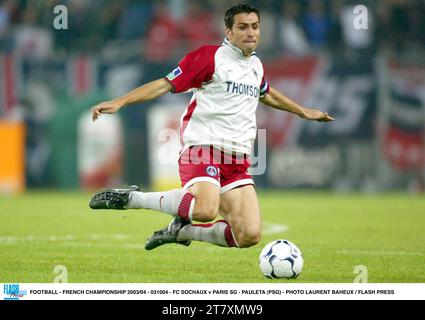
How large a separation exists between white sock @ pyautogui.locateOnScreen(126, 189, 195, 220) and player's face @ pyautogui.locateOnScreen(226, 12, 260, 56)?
132 cm

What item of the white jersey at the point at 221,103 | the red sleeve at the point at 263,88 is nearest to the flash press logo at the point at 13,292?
the white jersey at the point at 221,103

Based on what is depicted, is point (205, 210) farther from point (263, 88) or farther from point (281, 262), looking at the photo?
point (263, 88)

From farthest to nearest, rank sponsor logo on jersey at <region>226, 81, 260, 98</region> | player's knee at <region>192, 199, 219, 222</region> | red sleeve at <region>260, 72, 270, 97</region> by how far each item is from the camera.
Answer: red sleeve at <region>260, 72, 270, 97</region> → sponsor logo on jersey at <region>226, 81, 260, 98</region> → player's knee at <region>192, 199, 219, 222</region>

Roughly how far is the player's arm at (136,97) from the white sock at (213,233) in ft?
3.99

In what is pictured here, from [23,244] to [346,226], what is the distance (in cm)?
418

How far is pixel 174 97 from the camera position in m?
17.3

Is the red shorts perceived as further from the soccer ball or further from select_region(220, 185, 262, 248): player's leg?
the soccer ball

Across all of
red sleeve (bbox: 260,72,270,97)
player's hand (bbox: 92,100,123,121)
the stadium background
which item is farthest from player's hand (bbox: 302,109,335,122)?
the stadium background

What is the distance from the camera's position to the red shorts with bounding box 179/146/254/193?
8.03 meters

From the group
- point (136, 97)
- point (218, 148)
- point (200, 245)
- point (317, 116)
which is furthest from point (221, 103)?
point (200, 245)

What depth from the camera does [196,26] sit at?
61.3ft

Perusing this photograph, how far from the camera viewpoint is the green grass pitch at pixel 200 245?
25.1 feet

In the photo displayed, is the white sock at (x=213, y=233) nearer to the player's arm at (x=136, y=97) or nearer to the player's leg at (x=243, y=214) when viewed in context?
the player's leg at (x=243, y=214)
